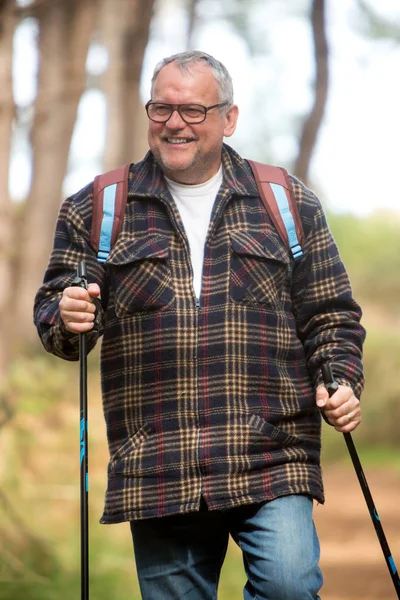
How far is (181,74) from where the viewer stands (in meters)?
2.50

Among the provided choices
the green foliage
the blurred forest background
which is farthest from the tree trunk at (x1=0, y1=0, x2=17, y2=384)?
the green foliage

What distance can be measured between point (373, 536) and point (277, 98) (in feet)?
6.89

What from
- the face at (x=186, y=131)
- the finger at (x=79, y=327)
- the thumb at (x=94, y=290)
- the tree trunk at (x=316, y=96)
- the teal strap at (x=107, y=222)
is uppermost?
the tree trunk at (x=316, y=96)

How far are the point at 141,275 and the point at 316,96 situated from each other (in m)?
2.90

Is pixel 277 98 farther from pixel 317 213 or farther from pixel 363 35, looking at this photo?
pixel 317 213

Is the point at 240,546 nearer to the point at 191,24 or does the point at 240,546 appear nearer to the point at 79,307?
the point at 79,307

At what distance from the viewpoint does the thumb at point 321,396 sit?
233 centimetres

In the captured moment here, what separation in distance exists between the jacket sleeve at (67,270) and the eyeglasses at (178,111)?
237 millimetres

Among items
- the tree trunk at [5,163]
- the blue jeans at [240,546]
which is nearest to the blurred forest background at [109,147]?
the tree trunk at [5,163]

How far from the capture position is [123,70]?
5.20 metres

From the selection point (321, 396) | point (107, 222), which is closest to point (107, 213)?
point (107, 222)

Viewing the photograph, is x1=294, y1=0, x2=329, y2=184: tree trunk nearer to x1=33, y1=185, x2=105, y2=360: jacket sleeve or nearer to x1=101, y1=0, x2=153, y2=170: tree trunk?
x1=101, y1=0, x2=153, y2=170: tree trunk

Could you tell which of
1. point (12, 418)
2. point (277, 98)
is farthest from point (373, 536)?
point (277, 98)

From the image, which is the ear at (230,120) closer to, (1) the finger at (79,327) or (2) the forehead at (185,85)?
(2) the forehead at (185,85)
